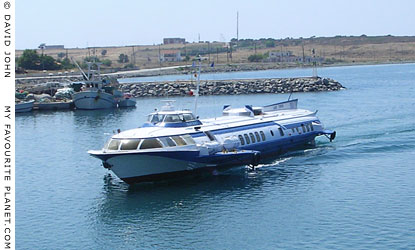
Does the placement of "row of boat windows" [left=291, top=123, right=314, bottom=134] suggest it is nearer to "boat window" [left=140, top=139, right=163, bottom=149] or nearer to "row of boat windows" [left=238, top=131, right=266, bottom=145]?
"row of boat windows" [left=238, top=131, right=266, bottom=145]

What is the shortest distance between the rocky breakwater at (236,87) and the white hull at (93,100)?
2014 centimetres

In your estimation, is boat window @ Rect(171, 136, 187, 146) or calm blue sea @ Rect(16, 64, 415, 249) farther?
boat window @ Rect(171, 136, 187, 146)

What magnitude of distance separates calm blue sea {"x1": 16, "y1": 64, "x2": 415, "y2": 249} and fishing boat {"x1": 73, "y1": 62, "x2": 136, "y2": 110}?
134 ft

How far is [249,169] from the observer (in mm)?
47281

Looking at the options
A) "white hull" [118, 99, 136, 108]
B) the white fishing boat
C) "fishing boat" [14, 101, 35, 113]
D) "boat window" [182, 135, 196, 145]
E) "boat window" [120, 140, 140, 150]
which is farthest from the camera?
"white hull" [118, 99, 136, 108]

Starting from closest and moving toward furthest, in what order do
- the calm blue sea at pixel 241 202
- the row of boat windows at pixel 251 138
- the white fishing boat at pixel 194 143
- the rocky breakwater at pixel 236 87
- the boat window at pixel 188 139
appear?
the calm blue sea at pixel 241 202 → the white fishing boat at pixel 194 143 → the boat window at pixel 188 139 → the row of boat windows at pixel 251 138 → the rocky breakwater at pixel 236 87

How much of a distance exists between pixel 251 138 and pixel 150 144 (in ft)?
34.1

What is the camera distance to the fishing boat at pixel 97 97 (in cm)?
10206

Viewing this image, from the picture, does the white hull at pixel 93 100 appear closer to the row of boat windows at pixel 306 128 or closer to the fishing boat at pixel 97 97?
the fishing boat at pixel 97 97

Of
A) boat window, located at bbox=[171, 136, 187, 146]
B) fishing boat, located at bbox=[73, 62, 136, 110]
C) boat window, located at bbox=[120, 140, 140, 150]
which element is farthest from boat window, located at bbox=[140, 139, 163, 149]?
fishing boat, located at bbox=[73, 62, 136, 110]

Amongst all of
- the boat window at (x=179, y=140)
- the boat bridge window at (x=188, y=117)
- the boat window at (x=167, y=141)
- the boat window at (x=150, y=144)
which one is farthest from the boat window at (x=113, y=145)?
the boat bridge window at (x=188, y=117)

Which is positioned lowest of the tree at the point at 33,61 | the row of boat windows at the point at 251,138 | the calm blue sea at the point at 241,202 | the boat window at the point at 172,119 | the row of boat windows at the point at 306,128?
the calm blue sea at the point at 241,202

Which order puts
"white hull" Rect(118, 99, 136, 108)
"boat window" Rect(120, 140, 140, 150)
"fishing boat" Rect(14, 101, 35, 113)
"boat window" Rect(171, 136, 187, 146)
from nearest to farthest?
"boat window" Rect(120, 140, 140, 150) < "boat window" Rect(171, 136, 187, 146) < "fishing boat" Rect(14, 101, 35, 113) < "white hull" Rect(118, 99, 136, 108)

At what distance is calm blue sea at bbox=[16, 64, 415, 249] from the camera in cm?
3259
